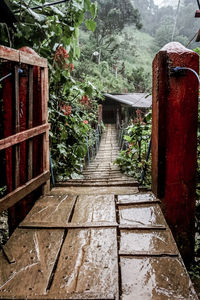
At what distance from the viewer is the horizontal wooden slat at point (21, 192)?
1.93 meters

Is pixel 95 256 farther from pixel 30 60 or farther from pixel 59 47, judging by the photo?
pixel 59 47

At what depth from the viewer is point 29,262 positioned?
1.53m

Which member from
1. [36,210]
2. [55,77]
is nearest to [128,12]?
[55,77]

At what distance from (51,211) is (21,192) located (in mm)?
329

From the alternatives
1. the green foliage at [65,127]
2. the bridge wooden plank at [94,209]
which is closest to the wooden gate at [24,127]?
the bridge wooden plank at [94,209]

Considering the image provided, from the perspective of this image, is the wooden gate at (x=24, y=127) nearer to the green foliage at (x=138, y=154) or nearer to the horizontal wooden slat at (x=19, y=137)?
the horizontal wooden slat at (x=19, y=137)

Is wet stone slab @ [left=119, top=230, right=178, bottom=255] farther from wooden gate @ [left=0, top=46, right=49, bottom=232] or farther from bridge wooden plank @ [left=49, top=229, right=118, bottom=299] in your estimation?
wooden gate @ [left=0, top=46, right=49, bottom=232]

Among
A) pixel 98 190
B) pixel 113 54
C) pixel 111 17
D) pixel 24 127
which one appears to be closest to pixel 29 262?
pixel 24 127

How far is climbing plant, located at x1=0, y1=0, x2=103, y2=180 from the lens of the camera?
118 inches

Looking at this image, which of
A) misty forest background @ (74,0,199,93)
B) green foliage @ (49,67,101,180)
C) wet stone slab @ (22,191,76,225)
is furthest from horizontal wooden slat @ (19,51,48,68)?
misty forest background @ (74,0,199,93)

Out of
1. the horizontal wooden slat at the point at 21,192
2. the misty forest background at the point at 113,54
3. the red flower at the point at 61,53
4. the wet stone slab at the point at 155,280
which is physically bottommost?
the wet stone slab at the point at 155,280

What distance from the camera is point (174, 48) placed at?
2.33 m

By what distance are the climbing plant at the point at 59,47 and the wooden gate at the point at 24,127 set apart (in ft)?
1.72

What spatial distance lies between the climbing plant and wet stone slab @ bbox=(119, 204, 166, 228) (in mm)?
1842
